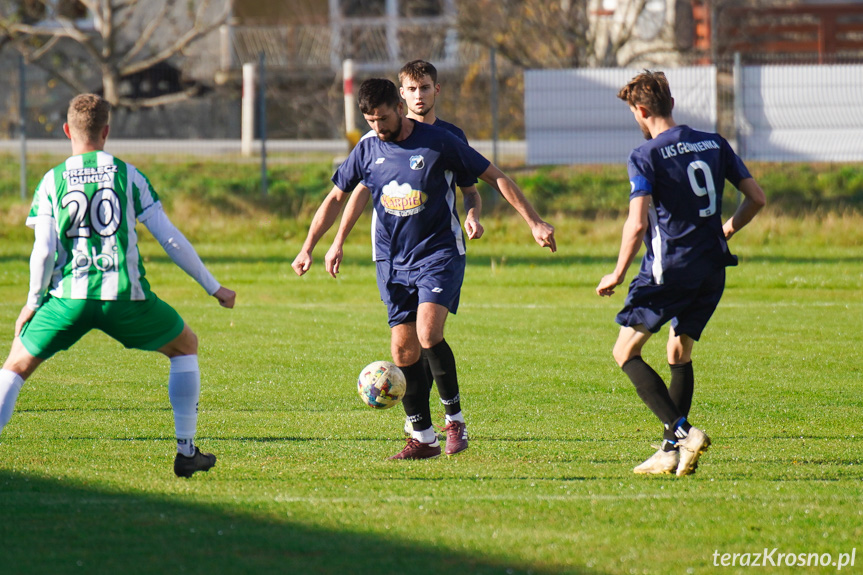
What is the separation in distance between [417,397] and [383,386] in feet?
0.71

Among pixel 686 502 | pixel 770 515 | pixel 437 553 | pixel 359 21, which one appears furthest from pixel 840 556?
pixel 359 21

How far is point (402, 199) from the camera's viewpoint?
→ 6.29m

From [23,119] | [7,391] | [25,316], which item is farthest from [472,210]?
[23,119]

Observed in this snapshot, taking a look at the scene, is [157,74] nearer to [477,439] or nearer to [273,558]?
[477,439]

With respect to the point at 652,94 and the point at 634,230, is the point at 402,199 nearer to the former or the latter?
the point at 634,230

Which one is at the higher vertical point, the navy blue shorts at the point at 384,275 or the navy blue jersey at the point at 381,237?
the navy blue jersey at the point at 381,237

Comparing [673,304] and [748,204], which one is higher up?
[748,204]

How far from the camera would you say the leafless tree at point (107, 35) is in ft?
85.5

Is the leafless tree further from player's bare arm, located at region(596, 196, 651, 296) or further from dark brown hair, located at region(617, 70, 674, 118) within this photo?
player's bare arm, located at region(596, 196, 651, 296)

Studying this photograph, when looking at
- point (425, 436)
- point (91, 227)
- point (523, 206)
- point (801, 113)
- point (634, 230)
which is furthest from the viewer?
point (801, 113)

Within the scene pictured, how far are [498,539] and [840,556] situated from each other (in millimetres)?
1395

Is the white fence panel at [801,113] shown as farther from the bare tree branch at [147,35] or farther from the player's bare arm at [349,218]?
the player's bare arm at [349,218]

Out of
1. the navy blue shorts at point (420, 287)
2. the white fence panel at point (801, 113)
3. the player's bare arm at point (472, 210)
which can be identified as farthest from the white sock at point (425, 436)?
the white fence panel at point (801, 113)

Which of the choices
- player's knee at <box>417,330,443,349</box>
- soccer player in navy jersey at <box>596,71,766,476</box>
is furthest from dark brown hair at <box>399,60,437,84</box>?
player's knee at <box>417,330,443,349</box>
